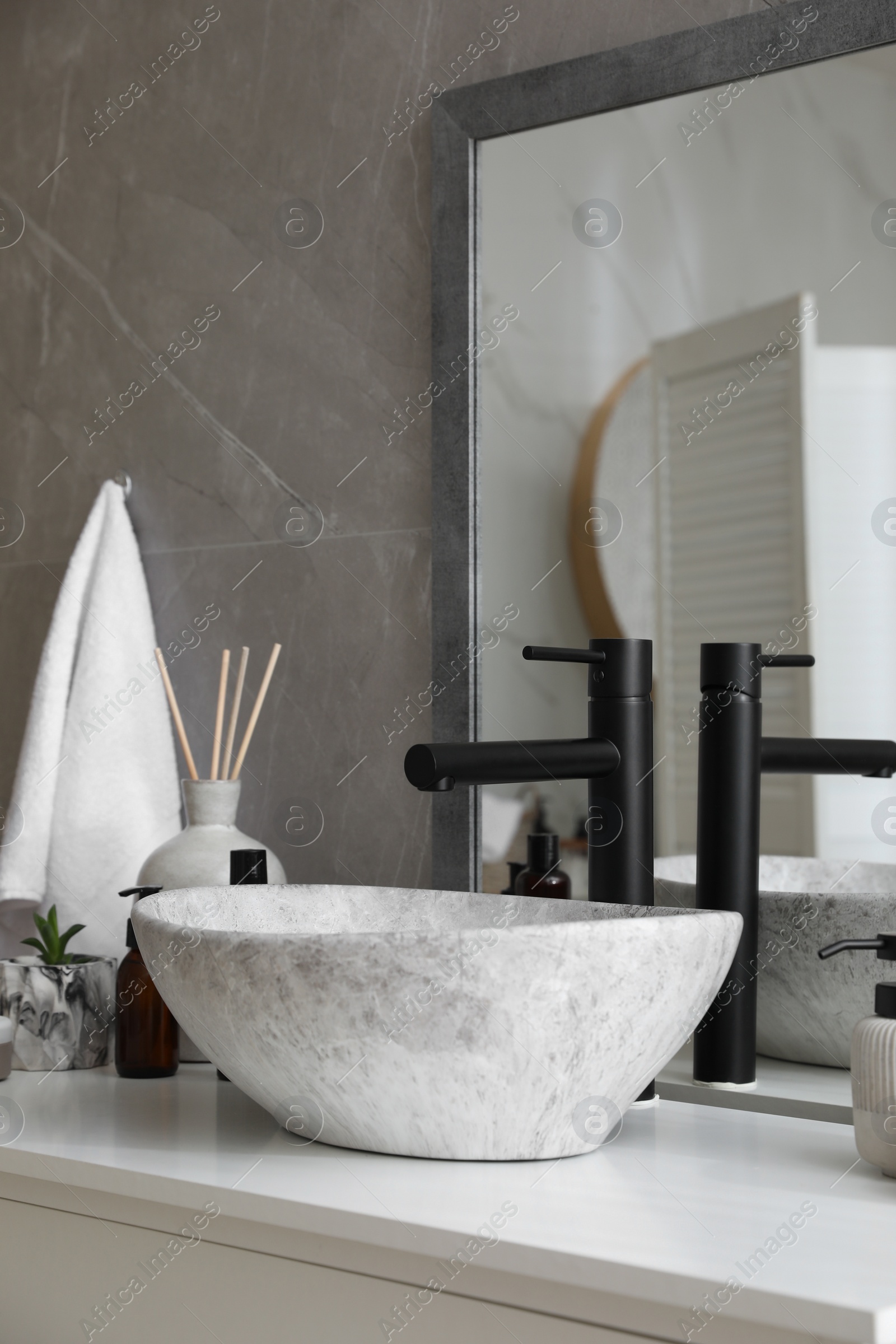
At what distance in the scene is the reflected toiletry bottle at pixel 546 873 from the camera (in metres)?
1.07

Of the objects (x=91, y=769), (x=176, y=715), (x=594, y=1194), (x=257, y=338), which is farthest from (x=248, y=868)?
(x=257, y=338)

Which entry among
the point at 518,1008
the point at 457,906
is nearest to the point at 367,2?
the point at 457,906

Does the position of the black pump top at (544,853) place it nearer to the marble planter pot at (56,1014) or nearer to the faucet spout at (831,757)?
the faucet spout at (831,757)

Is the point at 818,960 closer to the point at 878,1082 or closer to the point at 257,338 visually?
the point at 878,1082

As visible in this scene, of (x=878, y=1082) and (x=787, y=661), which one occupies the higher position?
(x=787, y=661)

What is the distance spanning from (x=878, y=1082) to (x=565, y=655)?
1.12 ft

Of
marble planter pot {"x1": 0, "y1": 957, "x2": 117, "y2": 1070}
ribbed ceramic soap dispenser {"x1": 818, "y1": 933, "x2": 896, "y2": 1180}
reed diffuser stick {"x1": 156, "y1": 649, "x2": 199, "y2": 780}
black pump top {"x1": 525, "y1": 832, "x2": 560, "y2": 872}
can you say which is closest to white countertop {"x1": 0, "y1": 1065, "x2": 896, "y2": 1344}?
Result: ribbed ceramic soap dispenser {"x1": 818, "y1": 933, "x2": 896, "y2": 1180}

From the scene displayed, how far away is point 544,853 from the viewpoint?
1.08 metres

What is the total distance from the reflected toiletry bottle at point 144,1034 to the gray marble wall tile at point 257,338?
0.82 feet

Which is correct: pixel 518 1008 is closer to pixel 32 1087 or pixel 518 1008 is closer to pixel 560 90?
pixel 32 1087

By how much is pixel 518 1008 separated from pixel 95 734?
2.34 ft

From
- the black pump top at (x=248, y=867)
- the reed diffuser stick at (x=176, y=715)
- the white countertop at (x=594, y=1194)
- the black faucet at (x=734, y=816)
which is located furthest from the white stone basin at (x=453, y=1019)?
the reed diffuser stick at (x=176, y=715)

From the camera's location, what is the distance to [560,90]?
113cm

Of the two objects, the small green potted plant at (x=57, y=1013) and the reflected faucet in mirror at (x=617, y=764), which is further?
the small green potted plant at (x=57, y=1013)
